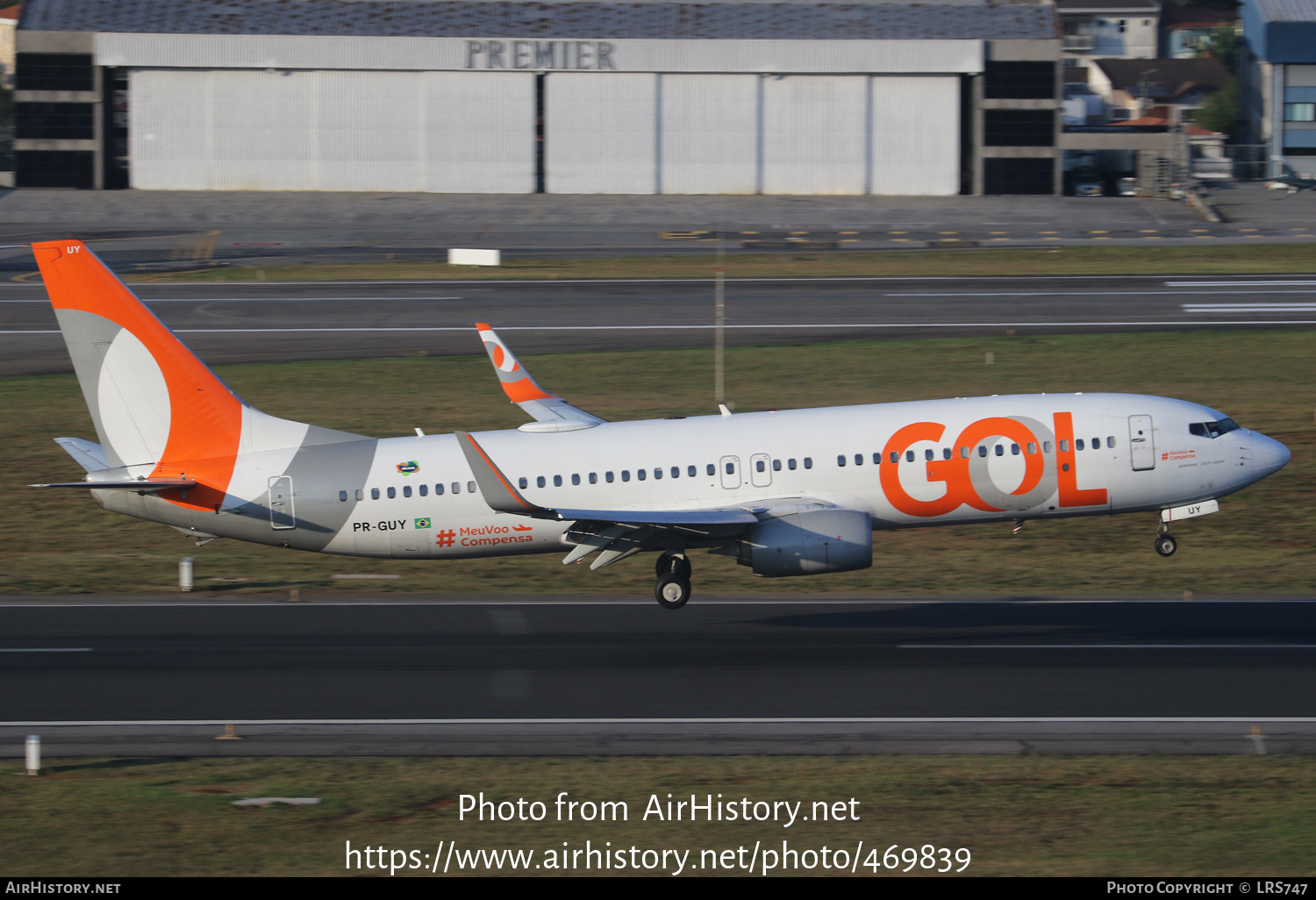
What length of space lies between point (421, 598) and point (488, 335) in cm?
662

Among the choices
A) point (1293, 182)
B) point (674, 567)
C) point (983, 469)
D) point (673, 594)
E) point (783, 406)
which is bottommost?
point (673, 594)

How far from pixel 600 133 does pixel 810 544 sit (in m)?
82.3

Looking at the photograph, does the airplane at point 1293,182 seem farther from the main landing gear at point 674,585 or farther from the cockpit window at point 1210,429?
the main landing gear at point 674,585

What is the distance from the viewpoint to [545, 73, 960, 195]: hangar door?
106m

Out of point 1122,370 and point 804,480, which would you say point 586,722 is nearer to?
point 804,480

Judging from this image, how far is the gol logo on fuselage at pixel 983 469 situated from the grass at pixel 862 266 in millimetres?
43828

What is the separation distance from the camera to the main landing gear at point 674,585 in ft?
98.8

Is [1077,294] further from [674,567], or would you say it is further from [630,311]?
[674,567]

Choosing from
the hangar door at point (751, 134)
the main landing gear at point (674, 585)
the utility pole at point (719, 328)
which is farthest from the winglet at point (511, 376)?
the hangar door at point (751, 134)

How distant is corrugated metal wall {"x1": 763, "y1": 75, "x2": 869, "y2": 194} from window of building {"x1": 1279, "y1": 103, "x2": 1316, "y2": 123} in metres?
39.5

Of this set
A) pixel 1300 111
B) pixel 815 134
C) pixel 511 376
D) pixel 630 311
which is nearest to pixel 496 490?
pixel 511 376

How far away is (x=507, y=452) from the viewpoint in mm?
31016

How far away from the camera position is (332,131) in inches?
4166
